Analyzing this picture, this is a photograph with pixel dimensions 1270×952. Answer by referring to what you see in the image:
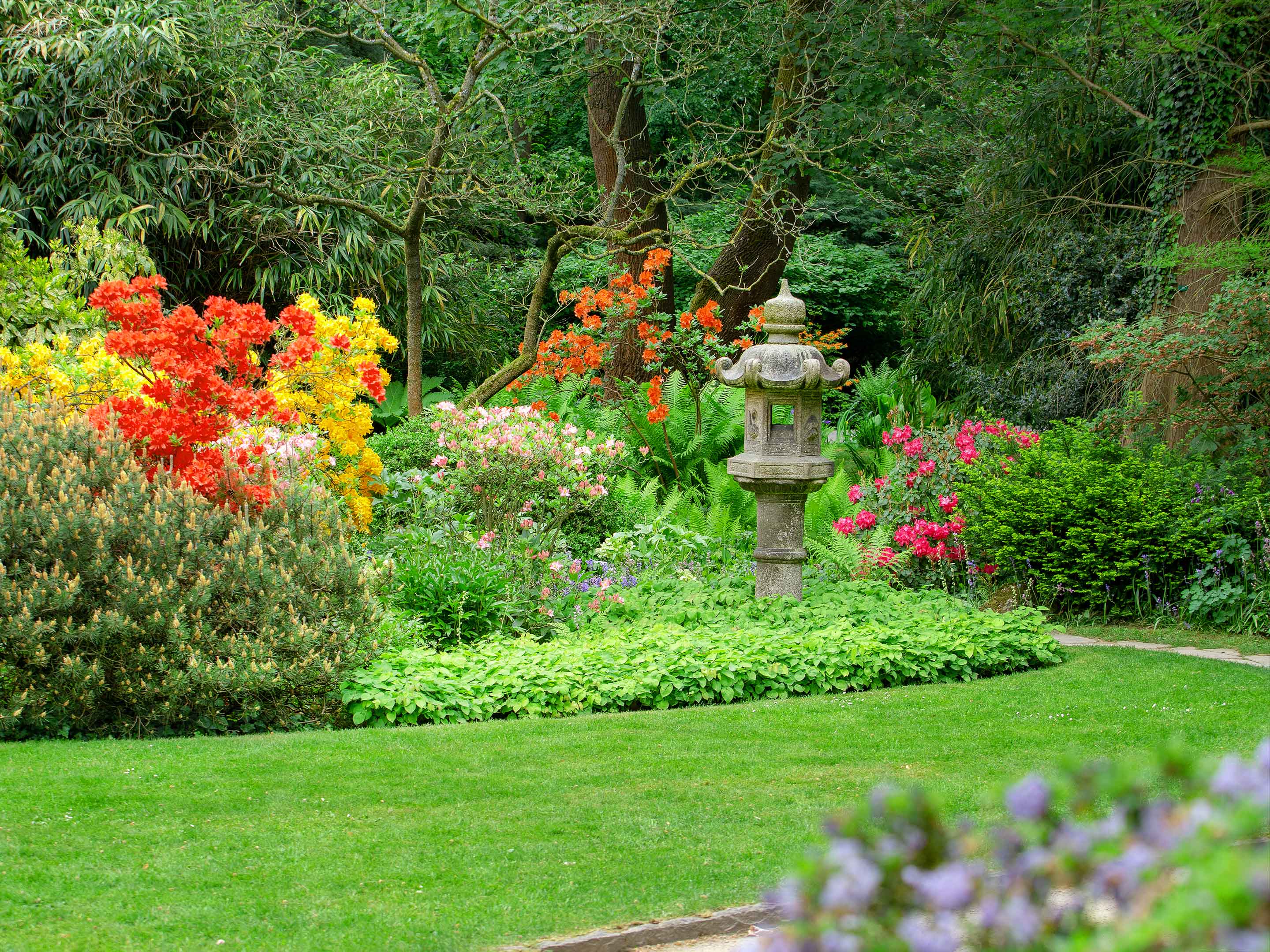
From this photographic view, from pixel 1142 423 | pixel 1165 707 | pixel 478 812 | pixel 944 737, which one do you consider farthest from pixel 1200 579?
pixel 478 812

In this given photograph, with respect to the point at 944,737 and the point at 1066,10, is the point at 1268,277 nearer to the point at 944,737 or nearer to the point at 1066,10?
the point at 1066,10

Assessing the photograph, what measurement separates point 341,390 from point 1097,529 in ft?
17.2

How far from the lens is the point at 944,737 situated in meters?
5.64

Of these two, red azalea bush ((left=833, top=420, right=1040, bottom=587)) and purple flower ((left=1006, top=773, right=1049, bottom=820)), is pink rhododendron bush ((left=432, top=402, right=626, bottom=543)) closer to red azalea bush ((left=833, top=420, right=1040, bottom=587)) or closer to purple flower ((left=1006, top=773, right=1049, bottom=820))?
red azalea bush ((left=833, top=420, right=1040, bottom=587))

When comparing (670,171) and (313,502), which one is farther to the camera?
(670,171)

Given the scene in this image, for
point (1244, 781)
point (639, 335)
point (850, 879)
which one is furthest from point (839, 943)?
point (639, 335)

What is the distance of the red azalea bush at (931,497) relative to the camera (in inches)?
364

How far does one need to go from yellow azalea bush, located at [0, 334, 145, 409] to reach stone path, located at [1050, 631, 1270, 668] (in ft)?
20.4

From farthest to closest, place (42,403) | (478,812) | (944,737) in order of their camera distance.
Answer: (42,403) → (944,737) → (478,812)

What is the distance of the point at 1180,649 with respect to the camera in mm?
7660

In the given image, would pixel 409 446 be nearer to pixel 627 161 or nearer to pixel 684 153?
pixel 684 153

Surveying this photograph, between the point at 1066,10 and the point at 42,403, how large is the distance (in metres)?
8.33

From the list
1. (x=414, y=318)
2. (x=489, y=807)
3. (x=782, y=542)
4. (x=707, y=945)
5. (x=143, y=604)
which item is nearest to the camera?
(x=707, y=945)

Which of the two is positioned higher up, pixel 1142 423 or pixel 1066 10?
pixel 1066 10
